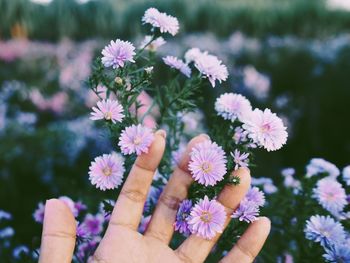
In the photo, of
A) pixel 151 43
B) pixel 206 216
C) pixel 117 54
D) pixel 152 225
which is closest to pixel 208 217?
pixel 206 216

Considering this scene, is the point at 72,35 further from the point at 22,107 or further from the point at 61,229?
the point at 61,229

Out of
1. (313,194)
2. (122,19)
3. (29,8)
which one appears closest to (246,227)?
(313,194)

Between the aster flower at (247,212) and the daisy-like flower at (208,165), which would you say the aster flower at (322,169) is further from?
the daisy-like flower at (208,165)

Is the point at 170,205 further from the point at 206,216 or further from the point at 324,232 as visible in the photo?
the point at 324,232

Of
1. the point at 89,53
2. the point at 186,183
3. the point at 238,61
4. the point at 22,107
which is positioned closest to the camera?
the point at 186,183

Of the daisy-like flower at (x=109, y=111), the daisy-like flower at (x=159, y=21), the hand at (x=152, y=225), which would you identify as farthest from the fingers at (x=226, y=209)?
the daisy-like flower at (x=159, y=21)

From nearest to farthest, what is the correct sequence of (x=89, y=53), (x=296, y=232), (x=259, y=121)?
(x=259, y=121), (x=296, y=232), (x=89, y=53)

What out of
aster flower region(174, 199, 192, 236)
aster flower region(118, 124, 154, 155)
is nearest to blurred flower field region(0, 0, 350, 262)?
aster flower region(118, 124, 154, 155)

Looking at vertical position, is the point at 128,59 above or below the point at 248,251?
above

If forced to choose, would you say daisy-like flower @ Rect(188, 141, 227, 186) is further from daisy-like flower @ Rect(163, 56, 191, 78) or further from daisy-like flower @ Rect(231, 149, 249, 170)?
daisy-like flower @ Rect(163, 56, 191, 78)
